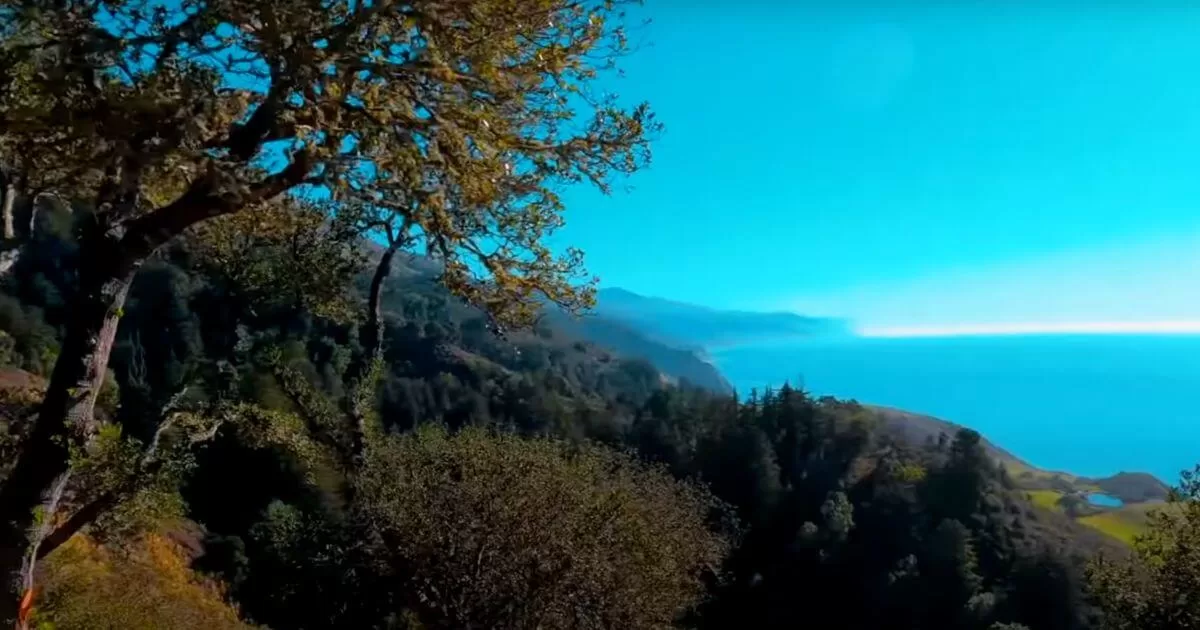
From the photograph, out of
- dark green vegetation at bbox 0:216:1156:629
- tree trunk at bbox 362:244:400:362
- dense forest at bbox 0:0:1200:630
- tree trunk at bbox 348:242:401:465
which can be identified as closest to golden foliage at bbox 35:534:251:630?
dense forest at bbox 0:0:1200:630

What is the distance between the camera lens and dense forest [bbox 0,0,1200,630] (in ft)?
13.5

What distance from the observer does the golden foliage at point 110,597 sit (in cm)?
952

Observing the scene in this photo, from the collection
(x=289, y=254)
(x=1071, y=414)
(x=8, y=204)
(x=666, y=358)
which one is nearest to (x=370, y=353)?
(x=289, y=254)

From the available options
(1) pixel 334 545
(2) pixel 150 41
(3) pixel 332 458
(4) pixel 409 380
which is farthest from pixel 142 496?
(4) pixel 409 380

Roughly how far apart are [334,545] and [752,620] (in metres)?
27.6

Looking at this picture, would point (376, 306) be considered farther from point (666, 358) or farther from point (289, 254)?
point (666, 358)

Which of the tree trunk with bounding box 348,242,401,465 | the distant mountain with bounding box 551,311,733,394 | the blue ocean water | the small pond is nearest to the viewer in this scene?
the tree trunk with bounding box 348,242,401,465

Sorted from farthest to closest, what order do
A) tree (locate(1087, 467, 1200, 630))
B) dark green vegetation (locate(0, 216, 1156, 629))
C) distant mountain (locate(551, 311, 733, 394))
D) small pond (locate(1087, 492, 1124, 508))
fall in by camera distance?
distant mountain (locate(551, 311, 733, 394))
small pond (locate(1087, 492, 1124, 508))
dark green vegetation (locate(0, 216, 1156, 629))
tree (locate(1087, 467, 1200, 630))

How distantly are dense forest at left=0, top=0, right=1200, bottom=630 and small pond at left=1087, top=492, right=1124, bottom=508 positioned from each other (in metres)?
34.8

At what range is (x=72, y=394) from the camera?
504cm

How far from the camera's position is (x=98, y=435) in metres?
5.55

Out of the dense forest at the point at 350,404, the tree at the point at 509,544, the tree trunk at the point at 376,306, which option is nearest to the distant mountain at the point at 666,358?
the dense forest at the point at 350,404

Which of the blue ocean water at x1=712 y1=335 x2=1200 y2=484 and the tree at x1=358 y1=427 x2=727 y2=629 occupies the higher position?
the blue ocean water at x1=712 y1=335 x2=1200 y2=484

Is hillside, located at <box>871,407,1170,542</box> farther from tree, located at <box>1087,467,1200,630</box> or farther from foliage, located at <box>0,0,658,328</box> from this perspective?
foliage, located at <box>0,0,658,328</box>
